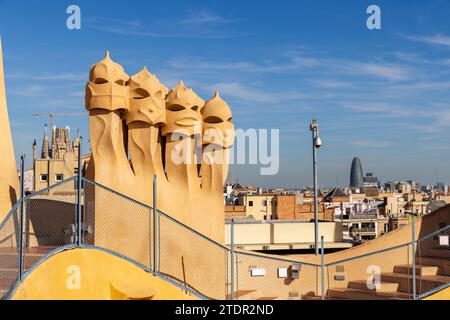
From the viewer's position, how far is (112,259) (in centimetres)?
1152

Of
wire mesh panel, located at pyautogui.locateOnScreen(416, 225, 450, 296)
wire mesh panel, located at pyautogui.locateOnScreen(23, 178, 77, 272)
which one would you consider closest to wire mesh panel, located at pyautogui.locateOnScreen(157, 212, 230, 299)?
wire mesh panel, located at pyautogui.locateOnScreen(23, 178, 77, 272)

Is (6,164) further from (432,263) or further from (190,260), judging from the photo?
(432,263)

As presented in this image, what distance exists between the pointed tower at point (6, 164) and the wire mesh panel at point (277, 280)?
22.6 feet

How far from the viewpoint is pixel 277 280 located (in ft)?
63.2

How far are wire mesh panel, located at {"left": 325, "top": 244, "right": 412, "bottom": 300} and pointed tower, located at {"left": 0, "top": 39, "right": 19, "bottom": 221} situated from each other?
8768 mm

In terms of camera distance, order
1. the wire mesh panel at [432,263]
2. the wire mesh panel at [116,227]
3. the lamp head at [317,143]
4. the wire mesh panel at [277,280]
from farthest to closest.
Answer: the lamp head at [317,143]
the wire mesh panel at [277,280]
the wire mesh panel at [116,227]
the wire mesh panel at [432,263]

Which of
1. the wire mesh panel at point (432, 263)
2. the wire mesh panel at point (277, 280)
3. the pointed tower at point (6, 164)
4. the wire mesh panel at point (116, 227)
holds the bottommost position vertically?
the wire mesh panel at point (277, 280)

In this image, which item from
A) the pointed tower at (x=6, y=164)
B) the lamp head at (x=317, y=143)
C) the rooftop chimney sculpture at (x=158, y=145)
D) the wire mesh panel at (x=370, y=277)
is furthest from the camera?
the lamp head at (x=317, y=143)

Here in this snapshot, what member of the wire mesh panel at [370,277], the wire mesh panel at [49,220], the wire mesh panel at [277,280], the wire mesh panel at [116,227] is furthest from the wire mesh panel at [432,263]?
the wire mesh panel at [49,220]

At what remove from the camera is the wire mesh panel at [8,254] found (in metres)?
9.80

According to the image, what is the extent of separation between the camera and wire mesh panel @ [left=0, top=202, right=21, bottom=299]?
32.2ft

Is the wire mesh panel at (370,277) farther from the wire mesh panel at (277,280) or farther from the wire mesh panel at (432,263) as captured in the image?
the wire mesh panel at (277,280)
